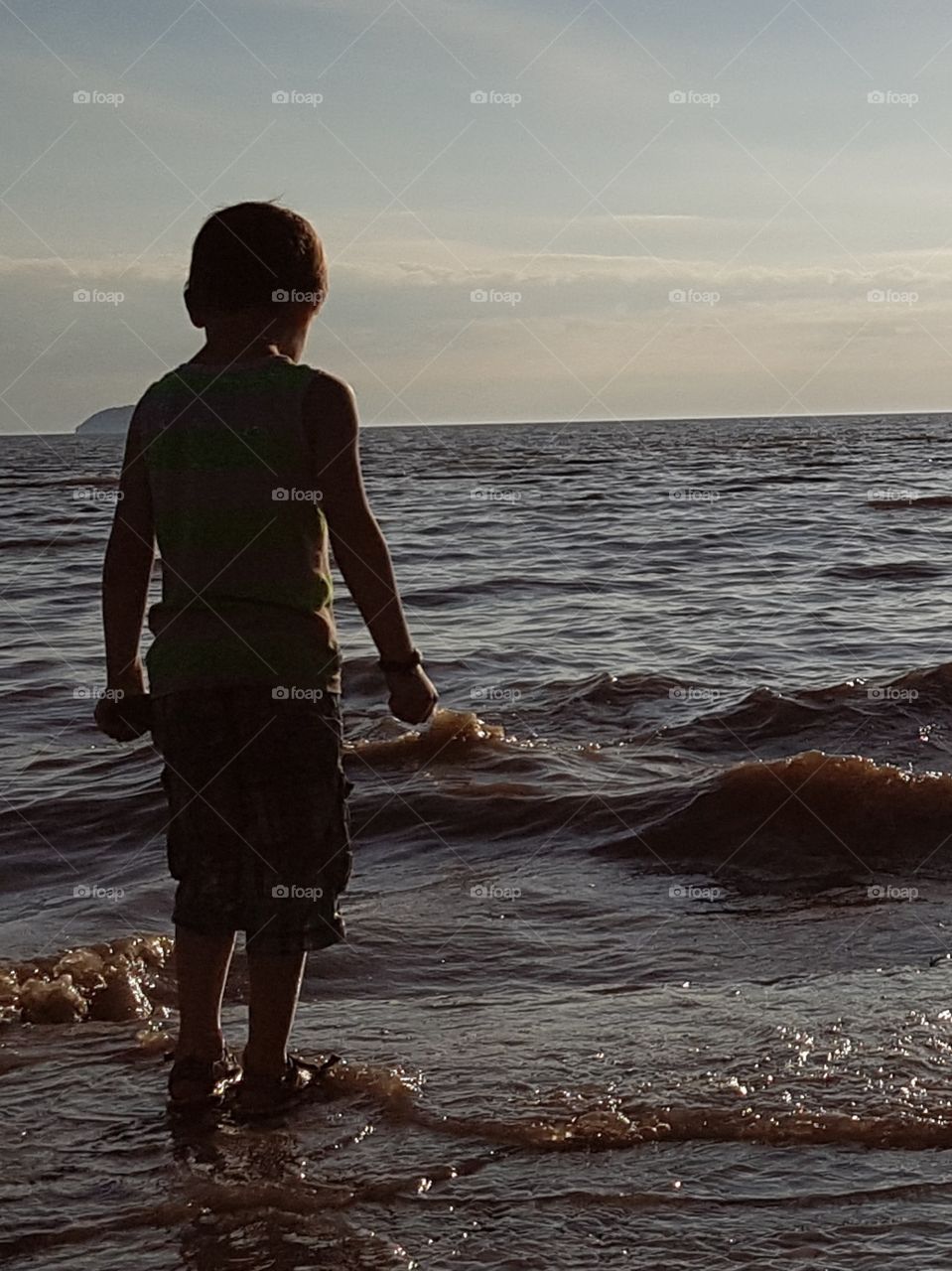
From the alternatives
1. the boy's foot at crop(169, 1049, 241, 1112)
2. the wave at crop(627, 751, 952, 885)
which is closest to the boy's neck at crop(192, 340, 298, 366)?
the boy's foot at crop(169, 1049, 241, 1112)

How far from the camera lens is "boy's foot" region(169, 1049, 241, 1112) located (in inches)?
Answer: 135

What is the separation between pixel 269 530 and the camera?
319cm

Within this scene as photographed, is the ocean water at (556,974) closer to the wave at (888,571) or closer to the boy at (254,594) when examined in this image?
the boy at (254,594)

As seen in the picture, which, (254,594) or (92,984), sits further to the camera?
(92,984)

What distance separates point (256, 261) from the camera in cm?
322

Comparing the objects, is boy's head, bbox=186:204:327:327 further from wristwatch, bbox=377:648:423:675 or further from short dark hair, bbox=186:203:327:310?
wristwatch, bbox=377:648:423:675

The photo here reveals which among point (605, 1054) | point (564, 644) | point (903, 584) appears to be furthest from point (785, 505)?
point (605, 1054)

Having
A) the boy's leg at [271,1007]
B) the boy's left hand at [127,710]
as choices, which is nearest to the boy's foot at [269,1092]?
the boy's leg at [271,1007]

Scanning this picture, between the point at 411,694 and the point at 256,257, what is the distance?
944 millimetres

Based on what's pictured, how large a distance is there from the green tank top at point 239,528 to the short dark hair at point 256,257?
0.15m

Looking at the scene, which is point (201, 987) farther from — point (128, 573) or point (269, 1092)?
point (128, 573)

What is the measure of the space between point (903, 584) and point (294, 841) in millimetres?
11165

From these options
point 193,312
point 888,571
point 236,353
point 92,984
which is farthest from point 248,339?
point 888,571

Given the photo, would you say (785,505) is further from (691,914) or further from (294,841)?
(294,841)
